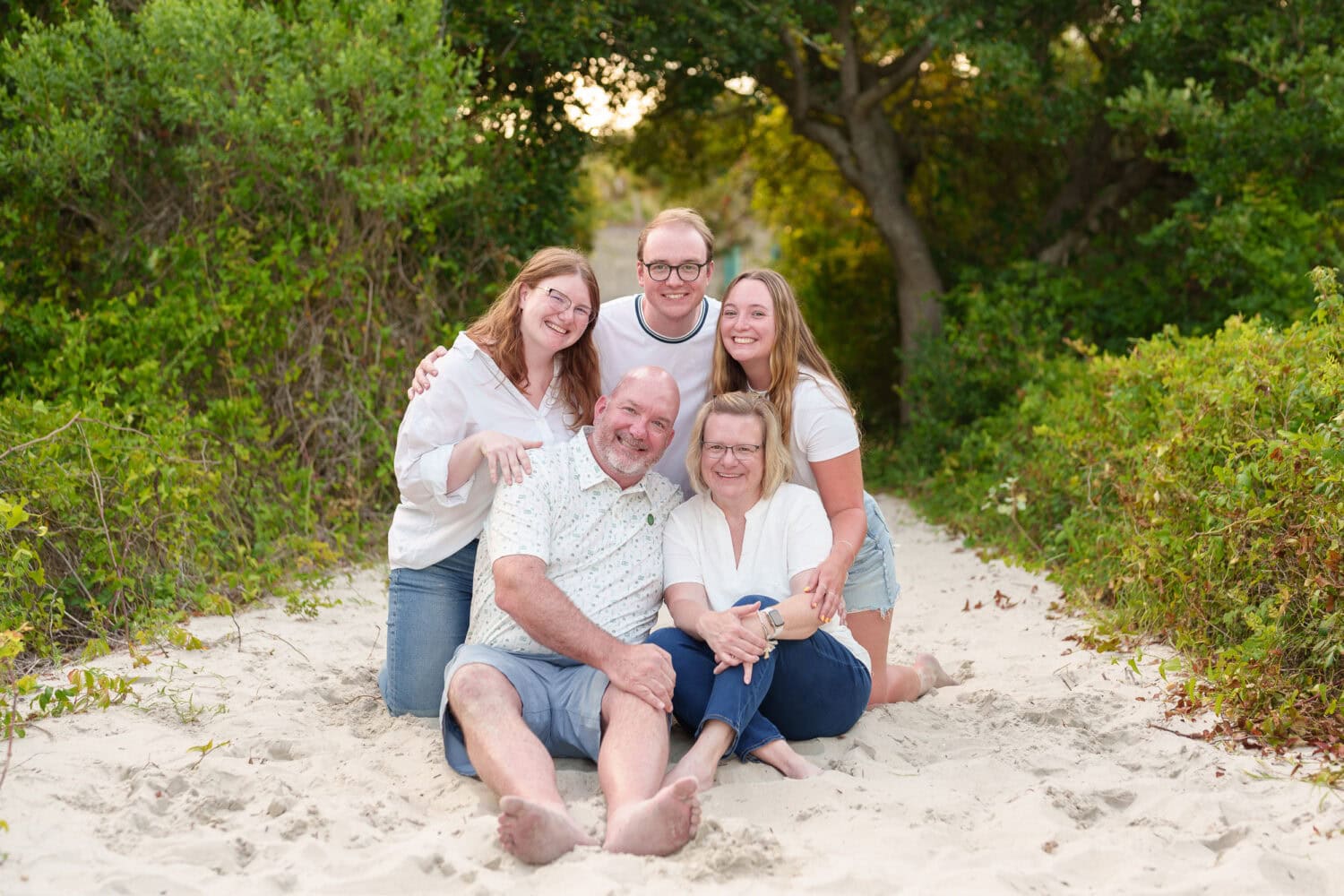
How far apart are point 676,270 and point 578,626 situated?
130 cm

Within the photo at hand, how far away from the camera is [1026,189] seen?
11.0 metres

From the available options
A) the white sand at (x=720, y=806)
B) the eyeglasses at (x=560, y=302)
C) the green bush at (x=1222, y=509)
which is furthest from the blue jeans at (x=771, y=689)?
the green bush at (x=1222, y=509)

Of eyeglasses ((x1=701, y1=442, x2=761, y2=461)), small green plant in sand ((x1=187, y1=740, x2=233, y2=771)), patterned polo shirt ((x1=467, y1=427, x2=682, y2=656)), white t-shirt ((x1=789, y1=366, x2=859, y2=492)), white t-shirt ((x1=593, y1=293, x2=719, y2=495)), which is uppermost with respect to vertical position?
white t-shirt ((x1=593, y1=293, x2=719, y2=495))

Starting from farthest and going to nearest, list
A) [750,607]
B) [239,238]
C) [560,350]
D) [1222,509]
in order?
[239,238]
[1222,509]
[560,350]
[750,607]

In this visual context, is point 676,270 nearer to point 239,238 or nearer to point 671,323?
point 671,323

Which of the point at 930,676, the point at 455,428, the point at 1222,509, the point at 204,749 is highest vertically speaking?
the point at 455,428

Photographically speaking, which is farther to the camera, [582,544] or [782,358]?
[782,358]

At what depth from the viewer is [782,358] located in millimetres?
3902

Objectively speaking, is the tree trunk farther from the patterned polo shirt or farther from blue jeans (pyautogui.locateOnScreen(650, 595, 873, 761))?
the patterned polo shirt

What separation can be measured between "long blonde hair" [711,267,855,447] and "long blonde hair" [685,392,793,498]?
80 millimetres

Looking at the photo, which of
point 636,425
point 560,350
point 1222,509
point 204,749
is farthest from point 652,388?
point 1222,509

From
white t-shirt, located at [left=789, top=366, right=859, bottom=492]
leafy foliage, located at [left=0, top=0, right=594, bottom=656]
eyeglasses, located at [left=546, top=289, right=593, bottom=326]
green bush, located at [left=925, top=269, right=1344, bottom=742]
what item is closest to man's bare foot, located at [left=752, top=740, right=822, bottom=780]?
white t-shirt, located at [left=789, top=366, right=859, bottom=492]

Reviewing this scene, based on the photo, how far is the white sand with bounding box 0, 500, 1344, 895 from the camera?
9.18 ft

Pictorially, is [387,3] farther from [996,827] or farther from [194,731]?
[996,827]
